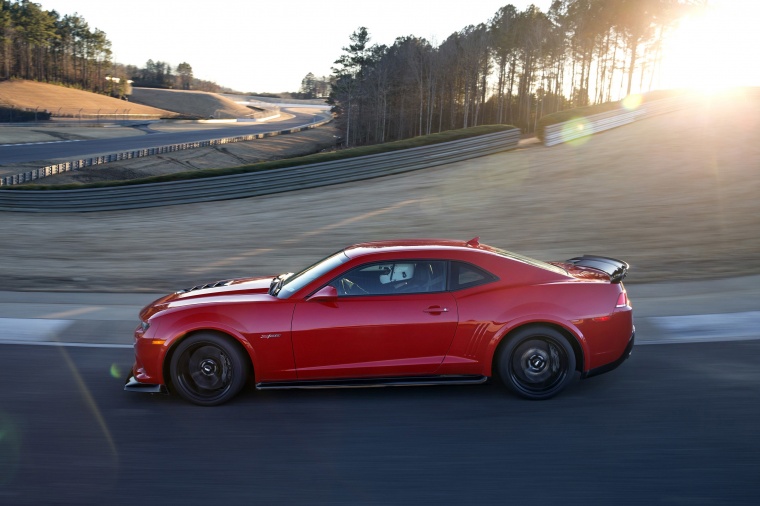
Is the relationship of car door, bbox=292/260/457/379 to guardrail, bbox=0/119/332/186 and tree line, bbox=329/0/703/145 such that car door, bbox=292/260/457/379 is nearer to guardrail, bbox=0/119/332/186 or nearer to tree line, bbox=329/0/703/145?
guardrail, bbox=0/119/332/186

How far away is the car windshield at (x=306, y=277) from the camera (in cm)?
623

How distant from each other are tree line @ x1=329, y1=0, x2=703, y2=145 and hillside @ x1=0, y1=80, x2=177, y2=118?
3501 centimetres

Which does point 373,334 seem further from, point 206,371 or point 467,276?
point 206,371

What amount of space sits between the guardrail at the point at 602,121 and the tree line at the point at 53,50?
339 feet

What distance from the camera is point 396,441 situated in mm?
5340

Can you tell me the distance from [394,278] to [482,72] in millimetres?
83294

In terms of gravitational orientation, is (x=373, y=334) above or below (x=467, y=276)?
below

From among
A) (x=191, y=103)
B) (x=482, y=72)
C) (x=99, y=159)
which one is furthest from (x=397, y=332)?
(x=191, y=103)

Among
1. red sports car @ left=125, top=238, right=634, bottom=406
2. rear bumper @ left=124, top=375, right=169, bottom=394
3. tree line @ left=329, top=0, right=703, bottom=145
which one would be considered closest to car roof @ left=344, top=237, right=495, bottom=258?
red sports car @ left=125, top=238, right=634, bottom=406

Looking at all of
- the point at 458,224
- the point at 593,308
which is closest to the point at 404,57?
the point at 458,224

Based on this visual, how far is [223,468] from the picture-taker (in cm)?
493

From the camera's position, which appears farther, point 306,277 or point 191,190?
point 191,190

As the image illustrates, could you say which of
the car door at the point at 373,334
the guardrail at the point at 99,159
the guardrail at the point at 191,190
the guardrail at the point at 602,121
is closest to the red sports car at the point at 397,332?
the car door at the point at 373,334

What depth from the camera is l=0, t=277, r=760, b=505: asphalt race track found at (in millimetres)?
4543
